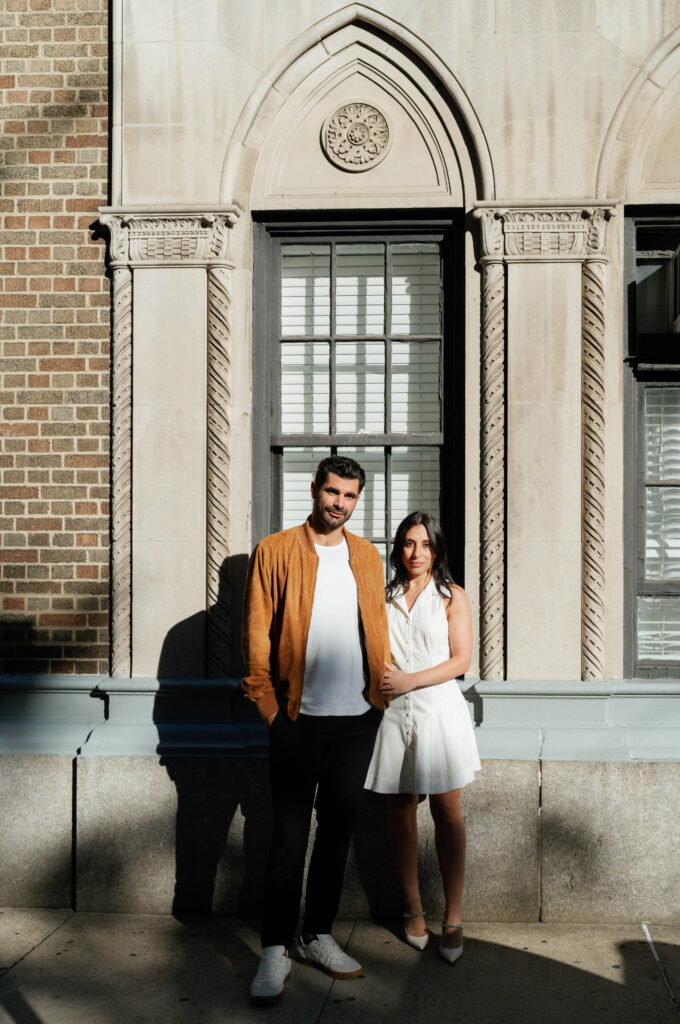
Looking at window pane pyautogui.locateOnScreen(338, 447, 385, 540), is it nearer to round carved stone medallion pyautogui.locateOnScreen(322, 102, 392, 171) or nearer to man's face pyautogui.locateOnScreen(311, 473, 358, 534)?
man's face pyautogui.locateOnScreen(311, 473, 358, 534)

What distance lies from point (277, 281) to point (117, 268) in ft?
2.86

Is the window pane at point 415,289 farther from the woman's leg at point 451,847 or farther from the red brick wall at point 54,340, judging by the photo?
the woman's leg at point 451,847

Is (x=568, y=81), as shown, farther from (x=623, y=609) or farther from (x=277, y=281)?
(x=623, y=609)

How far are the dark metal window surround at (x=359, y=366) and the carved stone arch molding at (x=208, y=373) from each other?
0.26m

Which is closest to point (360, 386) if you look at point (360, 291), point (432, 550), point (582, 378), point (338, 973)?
point (360, 291)

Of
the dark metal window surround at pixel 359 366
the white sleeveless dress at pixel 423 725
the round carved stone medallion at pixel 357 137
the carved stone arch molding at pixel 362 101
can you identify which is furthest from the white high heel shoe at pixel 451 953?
the round carved stone medallion at pixel 357 137

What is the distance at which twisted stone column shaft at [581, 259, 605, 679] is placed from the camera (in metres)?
5.55

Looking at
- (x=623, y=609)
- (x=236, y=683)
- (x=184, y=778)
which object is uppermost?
(x=623, y=609)

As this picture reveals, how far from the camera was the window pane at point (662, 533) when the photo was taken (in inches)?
228

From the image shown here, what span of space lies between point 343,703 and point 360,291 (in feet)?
8.13

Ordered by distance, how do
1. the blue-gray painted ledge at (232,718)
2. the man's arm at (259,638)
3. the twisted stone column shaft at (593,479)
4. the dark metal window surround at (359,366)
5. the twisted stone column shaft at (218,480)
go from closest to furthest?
the man's arm at (259,638)
the blue-gray painted ledge at (232,718)
the twisted stone column shaft at (593,479)
the twisted stone column shaft at (218,480)
the dark metal window surround at (359,366)

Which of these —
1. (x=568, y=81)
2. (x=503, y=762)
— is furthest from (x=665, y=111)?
(x=503, y=762)

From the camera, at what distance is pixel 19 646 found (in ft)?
19.1

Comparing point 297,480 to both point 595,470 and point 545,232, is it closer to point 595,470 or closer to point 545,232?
point 595,470
